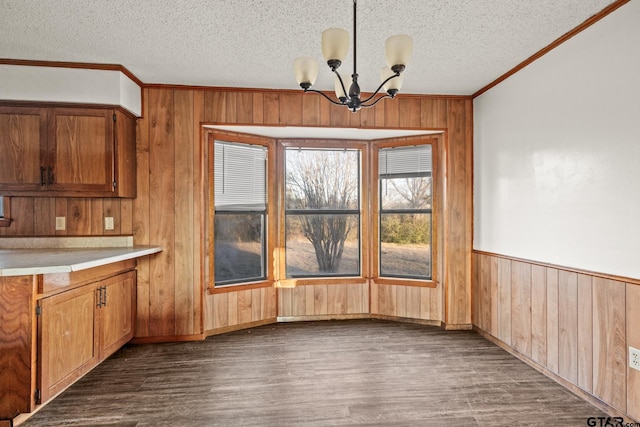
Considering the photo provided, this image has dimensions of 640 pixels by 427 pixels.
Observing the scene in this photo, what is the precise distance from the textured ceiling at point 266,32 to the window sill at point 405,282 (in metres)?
2.15

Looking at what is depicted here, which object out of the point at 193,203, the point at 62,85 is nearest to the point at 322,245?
the point at 193,203

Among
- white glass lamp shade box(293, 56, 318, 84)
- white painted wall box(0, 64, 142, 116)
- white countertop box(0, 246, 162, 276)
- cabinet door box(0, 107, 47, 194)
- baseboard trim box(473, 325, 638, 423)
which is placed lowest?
baseboard trim box(473, 325, 638, 423)

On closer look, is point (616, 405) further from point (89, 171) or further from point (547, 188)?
point (89, 171)

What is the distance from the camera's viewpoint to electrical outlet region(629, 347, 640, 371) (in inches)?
81.5

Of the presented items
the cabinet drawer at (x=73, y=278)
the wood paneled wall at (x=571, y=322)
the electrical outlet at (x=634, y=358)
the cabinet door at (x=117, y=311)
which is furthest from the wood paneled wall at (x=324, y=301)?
the electrical outlet at (x=634, y=358)

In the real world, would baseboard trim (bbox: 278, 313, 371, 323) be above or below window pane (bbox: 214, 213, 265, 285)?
below

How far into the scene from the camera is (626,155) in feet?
7.00

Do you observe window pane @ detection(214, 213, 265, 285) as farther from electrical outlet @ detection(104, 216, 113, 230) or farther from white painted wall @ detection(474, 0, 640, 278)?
white painted wall @ detection(474, 0, 640, 278)

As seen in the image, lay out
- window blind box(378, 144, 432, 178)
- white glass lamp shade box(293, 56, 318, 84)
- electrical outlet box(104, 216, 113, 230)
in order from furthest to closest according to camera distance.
Answer: window blind box(378, 144, 432, 178)
electrical outlet box(104, 216, 113, 230)
white glass lamp shade box(293, 56, 318, 84)

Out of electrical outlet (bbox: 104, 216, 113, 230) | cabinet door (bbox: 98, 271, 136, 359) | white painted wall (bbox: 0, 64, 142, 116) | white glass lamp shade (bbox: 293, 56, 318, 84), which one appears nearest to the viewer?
white glass lamp shade (bbox: 293, 56, 318, 84)

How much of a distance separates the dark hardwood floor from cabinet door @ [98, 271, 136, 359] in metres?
0.17

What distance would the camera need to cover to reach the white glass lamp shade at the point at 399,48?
5.94 ft

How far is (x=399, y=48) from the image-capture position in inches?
71.6

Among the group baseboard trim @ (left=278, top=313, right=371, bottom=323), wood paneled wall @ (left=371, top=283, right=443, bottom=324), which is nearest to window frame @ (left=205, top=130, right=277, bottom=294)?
baseboard trim @ (left=278, top=313, right=371, bottom=323)
